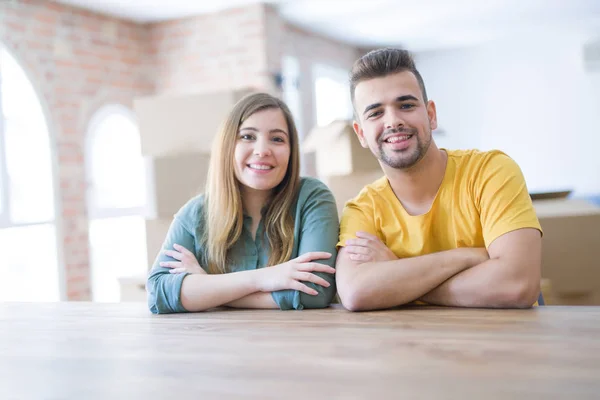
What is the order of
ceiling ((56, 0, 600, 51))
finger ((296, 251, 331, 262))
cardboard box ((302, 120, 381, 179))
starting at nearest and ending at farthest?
1. finger ((296, 251, 331, 262))
2. cardboard box ((302, 120, 381, 179))
3. ceiling ((56, 0, 600, 51))

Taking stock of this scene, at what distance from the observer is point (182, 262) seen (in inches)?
65.1

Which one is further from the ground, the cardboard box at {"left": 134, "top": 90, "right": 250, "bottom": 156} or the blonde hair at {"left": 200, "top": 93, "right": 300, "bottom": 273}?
the cardboard box at {"left": 134, "top": 90, "right": 250, "bottom": 156}

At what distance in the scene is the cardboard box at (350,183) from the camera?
7.64 ft

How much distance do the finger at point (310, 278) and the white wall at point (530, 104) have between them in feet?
20.4

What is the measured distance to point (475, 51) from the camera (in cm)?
777

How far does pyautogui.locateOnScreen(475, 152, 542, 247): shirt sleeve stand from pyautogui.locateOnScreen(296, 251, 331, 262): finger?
1.26 feet

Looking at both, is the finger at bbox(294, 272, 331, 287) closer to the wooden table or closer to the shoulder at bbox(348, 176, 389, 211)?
the wooden table

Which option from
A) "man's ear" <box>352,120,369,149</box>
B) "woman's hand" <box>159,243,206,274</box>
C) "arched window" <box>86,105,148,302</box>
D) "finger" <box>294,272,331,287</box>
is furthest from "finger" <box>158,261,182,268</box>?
"arched window" <box>86,105,148,302</box>

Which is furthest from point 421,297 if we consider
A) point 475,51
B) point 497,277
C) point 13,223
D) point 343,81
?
point 475,51

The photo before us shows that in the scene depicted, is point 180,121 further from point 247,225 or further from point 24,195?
point 24,195

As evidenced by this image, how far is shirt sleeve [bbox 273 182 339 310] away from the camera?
1.47 meters

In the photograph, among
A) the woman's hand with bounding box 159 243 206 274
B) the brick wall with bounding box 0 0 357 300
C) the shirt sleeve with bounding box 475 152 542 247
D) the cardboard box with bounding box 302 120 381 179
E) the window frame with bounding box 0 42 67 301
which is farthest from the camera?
the brick wall with bounding box 0 0 357 300

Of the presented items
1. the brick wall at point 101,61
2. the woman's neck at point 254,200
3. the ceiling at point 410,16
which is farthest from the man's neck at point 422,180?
the ceiling at point 410,16

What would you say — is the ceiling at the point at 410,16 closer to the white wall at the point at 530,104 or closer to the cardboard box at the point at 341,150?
the white wall at the point at 530,104
